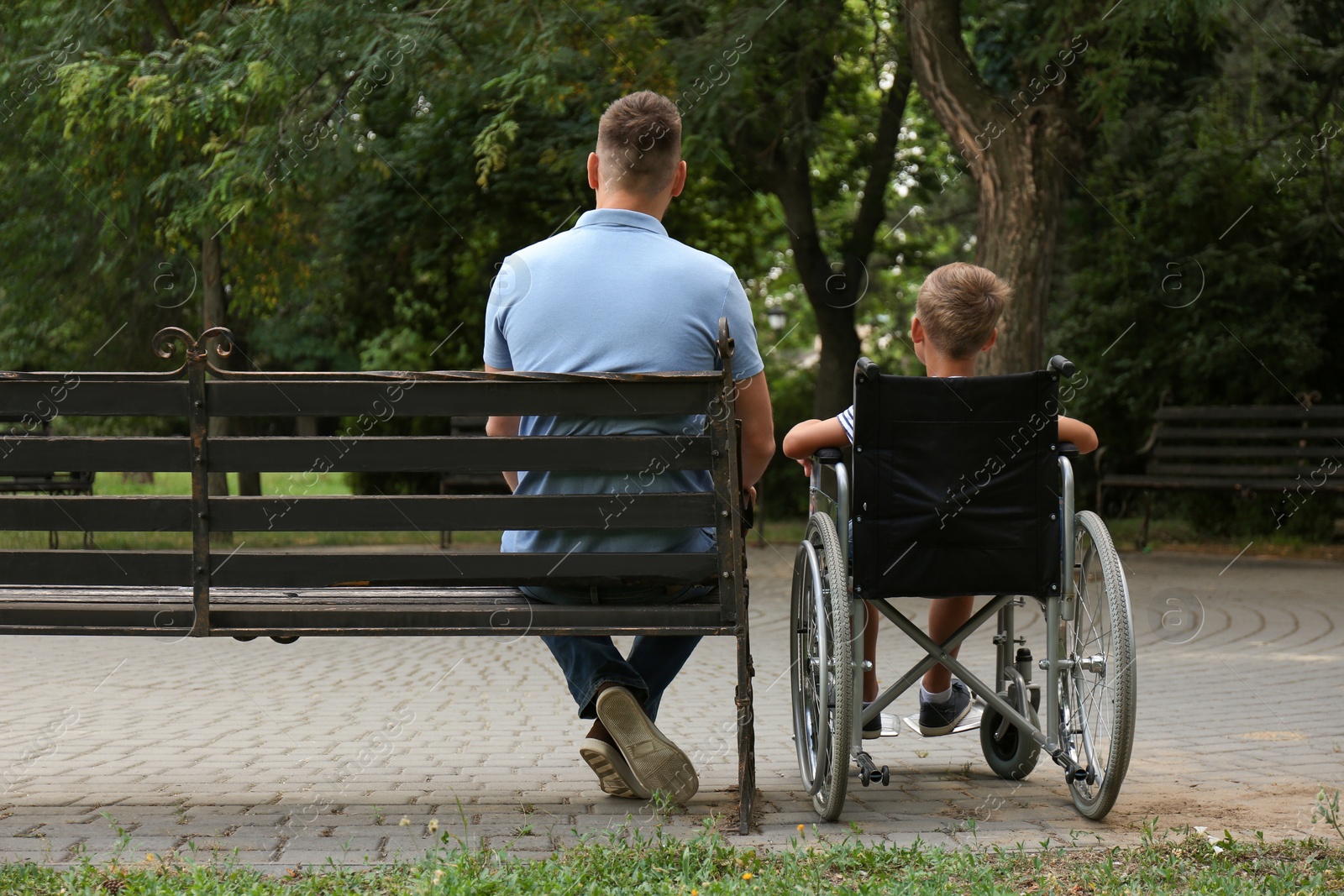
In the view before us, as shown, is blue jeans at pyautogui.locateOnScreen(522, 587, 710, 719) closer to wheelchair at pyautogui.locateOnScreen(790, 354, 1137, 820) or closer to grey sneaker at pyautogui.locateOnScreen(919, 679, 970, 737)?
wheelchair at pyautogui.locateOnScreen(790, 354, 1137, 820)

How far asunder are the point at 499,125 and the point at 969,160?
373cm

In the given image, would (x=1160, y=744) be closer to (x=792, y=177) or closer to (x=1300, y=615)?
(x=1300, y=615)

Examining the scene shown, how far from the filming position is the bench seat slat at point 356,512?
345 cm

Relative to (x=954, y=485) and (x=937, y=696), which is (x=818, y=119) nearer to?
(x=937, y=696)

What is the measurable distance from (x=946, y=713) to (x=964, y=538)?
2.74 feet

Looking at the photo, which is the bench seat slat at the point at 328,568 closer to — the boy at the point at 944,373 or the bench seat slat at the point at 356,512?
the bench seat slat at the point at 356,512

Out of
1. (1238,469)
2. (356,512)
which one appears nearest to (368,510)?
(356,512)

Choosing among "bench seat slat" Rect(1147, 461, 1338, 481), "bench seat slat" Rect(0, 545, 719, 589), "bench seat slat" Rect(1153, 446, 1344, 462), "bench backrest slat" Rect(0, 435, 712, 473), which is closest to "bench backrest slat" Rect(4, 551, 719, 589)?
"bench seat slat" Rect(0, 545, 719, 589)

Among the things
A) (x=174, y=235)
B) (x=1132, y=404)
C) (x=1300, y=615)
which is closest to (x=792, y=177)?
(x=1132, y=404)

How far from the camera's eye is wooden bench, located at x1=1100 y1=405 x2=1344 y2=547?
1298 cm

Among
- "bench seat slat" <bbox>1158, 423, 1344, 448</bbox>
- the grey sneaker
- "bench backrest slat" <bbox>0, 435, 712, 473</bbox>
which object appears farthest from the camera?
"bench seat slat" <bbox>1158, 423, 1344, 448</bbox>

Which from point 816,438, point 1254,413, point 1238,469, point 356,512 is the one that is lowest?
point 1238,469

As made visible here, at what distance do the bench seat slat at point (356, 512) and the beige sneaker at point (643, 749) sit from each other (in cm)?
52

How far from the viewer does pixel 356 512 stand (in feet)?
11.4
